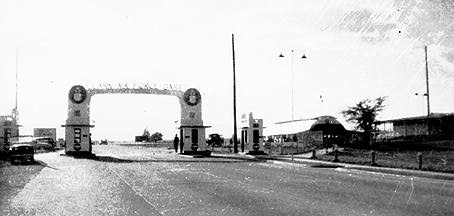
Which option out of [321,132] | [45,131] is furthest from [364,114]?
[45,131]

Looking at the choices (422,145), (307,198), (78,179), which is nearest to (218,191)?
(307,198)

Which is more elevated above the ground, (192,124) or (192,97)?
(192,97)

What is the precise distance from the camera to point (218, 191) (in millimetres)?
16281

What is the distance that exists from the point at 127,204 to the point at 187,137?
38.1 meters

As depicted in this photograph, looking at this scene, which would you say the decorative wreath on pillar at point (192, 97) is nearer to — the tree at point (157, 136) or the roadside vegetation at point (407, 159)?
the roadside vegetation at point (407, 159)

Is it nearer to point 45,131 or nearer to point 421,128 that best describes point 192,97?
point 421,128

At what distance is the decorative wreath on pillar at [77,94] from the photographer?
48.5 m

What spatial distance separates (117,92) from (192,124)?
748 centimetres

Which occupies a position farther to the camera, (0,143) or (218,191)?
(0,143)

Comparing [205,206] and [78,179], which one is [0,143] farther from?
Result: [205,206]

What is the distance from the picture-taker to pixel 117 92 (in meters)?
49.8

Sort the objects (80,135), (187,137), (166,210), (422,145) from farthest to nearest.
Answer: (187,137) < (80,135) < (422,145) < (166,210)

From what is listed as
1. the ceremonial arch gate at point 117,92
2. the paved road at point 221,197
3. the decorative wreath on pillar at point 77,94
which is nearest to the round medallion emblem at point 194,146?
the ceremonial arch gate at point 117,92

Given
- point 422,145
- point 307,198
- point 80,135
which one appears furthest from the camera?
point 80,135
